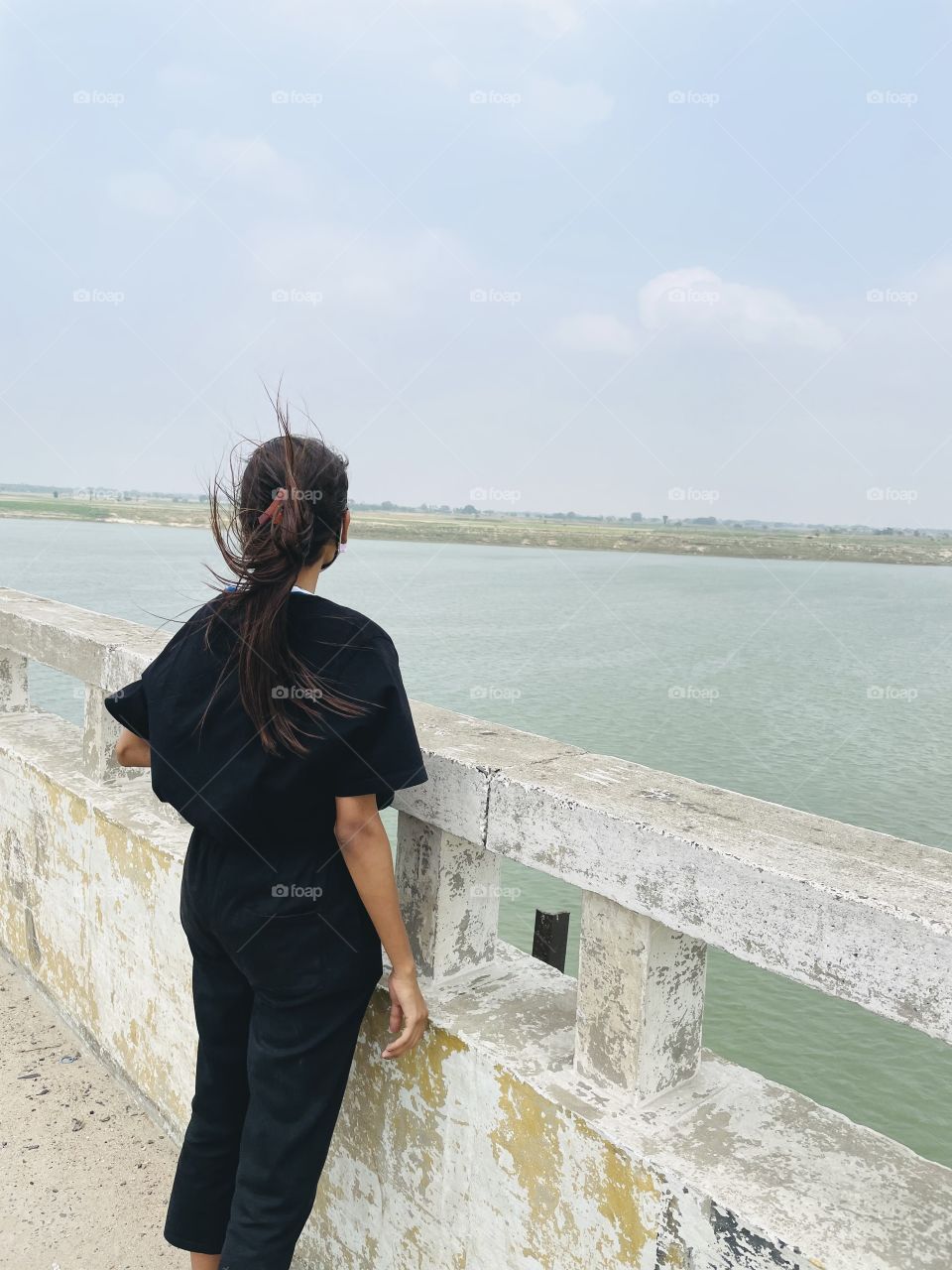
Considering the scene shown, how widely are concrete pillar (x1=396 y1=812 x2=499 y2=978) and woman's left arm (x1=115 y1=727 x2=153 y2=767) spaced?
21.3 inches

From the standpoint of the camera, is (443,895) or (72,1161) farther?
(72,1161)

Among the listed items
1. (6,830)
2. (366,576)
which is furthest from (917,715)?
(366,576)

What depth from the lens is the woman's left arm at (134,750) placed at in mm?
2055

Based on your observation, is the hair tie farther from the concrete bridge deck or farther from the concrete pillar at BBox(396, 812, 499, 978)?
the concrete bridge deck

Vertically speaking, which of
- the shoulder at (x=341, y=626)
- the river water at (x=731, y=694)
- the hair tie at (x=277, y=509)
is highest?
the hair tie at (x=277, y=509)

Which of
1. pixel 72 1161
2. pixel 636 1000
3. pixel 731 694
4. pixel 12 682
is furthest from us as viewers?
pixel 731 694

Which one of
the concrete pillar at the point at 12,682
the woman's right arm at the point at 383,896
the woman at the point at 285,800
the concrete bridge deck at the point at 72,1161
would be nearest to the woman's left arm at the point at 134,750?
the woman at the point at 285,800

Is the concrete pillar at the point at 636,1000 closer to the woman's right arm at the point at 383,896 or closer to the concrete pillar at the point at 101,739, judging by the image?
the woman's right arm at the point at 383,896

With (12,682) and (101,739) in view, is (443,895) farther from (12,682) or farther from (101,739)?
(12,682)

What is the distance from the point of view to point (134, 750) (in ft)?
6.81

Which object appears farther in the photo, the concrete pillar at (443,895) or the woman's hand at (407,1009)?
the concrete pillar at (443,895)

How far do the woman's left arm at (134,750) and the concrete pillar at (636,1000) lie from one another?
0.95 metres

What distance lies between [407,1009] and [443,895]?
0.25 metres

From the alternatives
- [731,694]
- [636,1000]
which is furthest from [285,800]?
[731,694]
